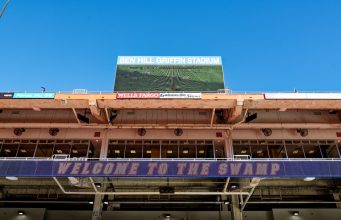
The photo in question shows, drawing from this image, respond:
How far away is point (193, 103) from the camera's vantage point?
25656 millimetres

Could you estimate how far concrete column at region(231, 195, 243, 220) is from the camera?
1021 inches

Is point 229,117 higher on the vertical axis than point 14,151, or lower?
higher

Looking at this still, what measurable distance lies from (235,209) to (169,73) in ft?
50.6

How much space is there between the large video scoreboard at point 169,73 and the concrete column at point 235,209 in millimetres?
11230

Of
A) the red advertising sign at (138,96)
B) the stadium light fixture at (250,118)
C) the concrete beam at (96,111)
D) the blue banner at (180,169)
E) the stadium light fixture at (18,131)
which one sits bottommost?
the blue banner at (180,169)

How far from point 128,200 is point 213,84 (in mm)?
15118

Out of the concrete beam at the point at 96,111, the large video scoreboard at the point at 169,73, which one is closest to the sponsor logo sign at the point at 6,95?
the concrete beam at the point at 96,111

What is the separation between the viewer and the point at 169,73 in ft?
105

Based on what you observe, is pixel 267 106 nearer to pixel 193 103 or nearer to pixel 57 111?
pixel 193 103

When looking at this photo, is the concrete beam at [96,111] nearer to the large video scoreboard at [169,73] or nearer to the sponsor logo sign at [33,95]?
the sponsor logo sign at [33,95]

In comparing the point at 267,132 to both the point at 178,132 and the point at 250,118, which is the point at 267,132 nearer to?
the point at 250,118

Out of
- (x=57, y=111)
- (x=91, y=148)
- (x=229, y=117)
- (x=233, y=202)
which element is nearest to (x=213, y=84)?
(x=229, y=117)

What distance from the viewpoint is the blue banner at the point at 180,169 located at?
73.7 ft

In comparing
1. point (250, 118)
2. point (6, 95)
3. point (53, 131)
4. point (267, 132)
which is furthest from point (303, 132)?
point (6, 95)
